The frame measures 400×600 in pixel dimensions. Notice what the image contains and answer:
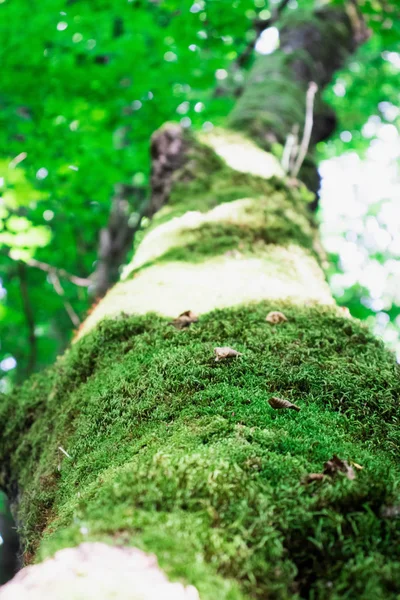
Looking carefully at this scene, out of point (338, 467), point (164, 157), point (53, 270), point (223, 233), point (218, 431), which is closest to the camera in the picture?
point (338, 467)

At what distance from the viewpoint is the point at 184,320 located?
2248mm

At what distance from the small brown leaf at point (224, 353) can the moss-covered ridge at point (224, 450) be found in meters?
0.03

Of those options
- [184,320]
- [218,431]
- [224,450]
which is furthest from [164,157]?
[224,450]

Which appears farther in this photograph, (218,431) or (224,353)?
(224,353)

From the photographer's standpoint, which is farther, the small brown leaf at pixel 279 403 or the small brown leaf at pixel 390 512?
the small brown leaf at pixel 279 403

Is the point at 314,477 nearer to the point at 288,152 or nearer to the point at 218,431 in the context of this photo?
the point at 218,431

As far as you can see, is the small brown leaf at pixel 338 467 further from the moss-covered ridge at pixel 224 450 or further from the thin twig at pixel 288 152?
the thin twig at pixel 288 152

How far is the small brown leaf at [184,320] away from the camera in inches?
88.1

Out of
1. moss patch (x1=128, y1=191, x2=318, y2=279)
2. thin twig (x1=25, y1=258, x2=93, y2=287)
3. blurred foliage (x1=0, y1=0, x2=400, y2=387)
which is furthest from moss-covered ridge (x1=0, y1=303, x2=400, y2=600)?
thin twig (x1=25, y1=258, x2=93, y2=287)

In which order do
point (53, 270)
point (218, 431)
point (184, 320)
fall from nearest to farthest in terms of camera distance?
point (218, 431) → point (184, 320) → point (53, 270)

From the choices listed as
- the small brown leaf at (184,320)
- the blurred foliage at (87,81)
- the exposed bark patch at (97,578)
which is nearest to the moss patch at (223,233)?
the small brown leaf at (184,320)

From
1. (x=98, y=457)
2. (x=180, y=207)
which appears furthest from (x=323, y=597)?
(x=180, y=207)

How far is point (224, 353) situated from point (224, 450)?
0.62 metres

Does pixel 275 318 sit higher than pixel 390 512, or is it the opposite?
pixel 390 512
